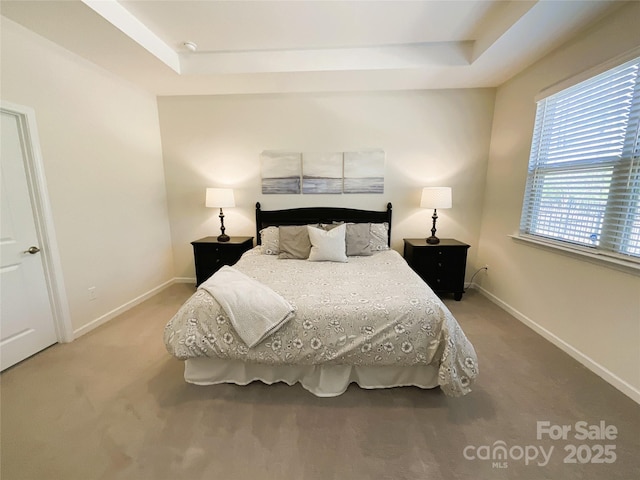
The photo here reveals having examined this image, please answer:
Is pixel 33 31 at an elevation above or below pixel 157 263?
above

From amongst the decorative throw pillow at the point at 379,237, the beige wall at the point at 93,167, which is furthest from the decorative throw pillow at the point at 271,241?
the beige wall at the point at 93,167

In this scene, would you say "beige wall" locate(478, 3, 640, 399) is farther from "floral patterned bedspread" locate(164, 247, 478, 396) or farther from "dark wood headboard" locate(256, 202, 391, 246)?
"dark wood headboard" locate(256, 202, 391, 246)

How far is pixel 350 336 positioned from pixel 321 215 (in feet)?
6.78

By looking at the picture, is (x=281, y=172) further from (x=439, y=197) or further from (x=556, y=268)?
(x=556, y=268)

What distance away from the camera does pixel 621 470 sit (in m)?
1.24

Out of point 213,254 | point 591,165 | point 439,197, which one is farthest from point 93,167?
point 591,165

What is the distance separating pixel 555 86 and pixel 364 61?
5.78ft

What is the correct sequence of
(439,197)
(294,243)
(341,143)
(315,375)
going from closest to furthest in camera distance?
(315,375)
(294,243)
(439,197)
(341,143)

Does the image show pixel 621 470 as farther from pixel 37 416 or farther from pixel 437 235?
Result: pixel 37 416

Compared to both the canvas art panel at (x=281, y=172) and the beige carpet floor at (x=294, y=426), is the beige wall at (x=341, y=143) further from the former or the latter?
the beige carpet floor at (x=294, y=426)

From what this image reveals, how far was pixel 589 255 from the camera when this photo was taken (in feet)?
6.39

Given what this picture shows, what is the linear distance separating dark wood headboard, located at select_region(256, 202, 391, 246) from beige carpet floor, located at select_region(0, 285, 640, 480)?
1967 millimetres

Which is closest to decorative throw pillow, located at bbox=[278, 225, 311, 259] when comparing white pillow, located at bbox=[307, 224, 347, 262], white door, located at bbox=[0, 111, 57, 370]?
white pillow, located at bbox=[307, 224, 347, 262]

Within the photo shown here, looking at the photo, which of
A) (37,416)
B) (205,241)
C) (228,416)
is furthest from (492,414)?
(205,241)
